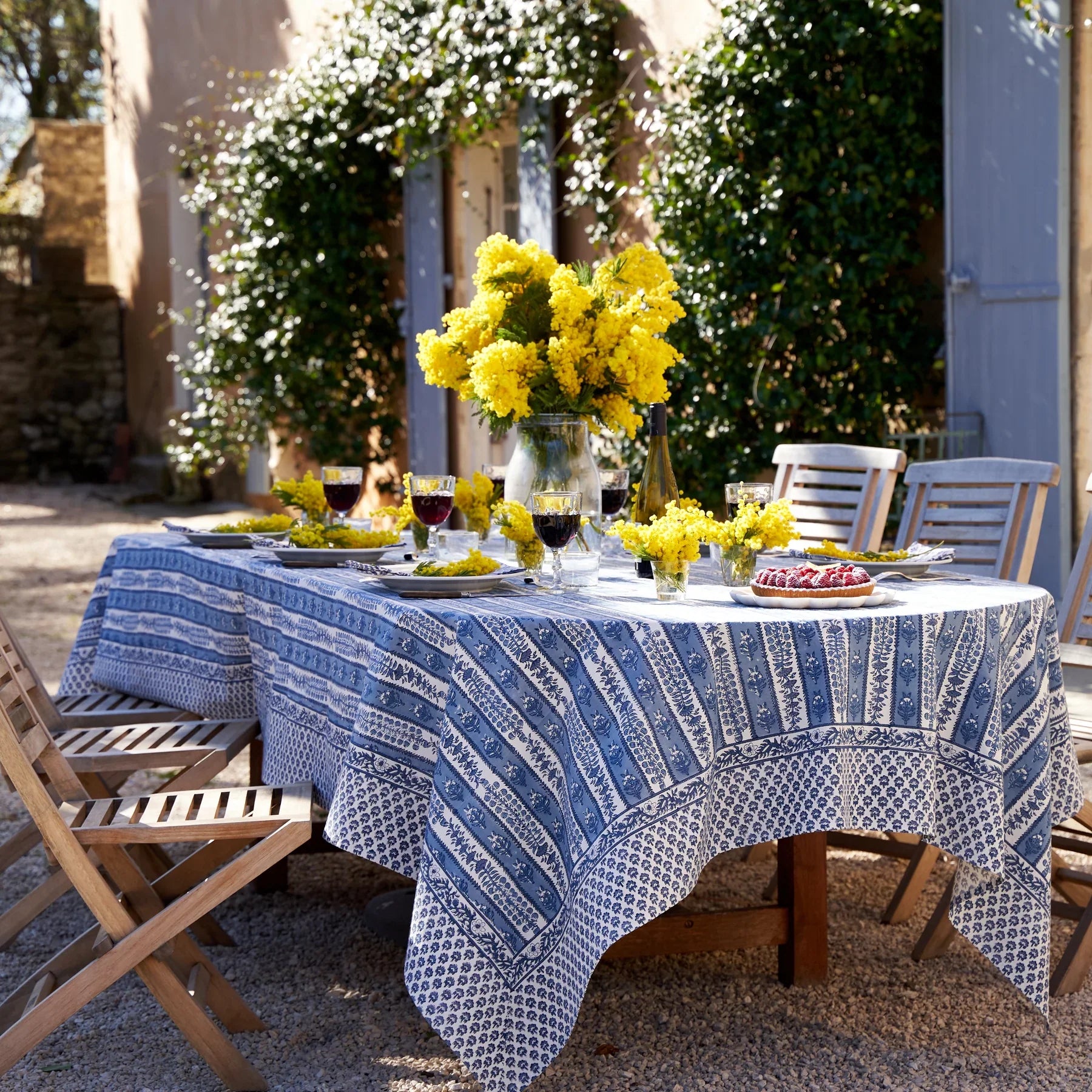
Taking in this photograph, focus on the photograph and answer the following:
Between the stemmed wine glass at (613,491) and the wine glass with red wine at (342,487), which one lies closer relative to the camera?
the stemmed wine glass at (613,491)

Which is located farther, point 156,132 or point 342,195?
point 156,132

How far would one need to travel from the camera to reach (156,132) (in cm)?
1330

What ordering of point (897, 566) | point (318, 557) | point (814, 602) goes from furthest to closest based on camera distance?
point (318, 557) → point (897, 566) → point (814, 602)

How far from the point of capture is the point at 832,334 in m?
5.88

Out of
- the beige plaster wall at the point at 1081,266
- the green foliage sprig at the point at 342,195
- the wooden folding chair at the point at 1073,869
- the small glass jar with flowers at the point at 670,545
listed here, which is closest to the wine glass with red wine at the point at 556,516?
the small glass jar with flowers at the point at 670,545

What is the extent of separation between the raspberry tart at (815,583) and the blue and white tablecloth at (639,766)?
71mm

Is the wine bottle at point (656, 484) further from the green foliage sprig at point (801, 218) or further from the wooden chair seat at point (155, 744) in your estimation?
the green foliage sprig at point (801, 218)

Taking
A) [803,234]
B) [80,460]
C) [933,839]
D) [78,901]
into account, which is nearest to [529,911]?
[933,839]

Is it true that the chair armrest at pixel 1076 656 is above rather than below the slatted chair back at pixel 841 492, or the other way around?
below

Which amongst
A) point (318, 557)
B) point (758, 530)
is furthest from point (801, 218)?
point (758, 530)

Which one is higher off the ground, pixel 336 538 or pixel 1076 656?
pixel 336 538

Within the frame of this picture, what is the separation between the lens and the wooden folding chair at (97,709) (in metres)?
3.20

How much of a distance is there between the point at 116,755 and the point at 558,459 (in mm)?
1045

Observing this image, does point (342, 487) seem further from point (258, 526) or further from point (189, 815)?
point (189, 815)
